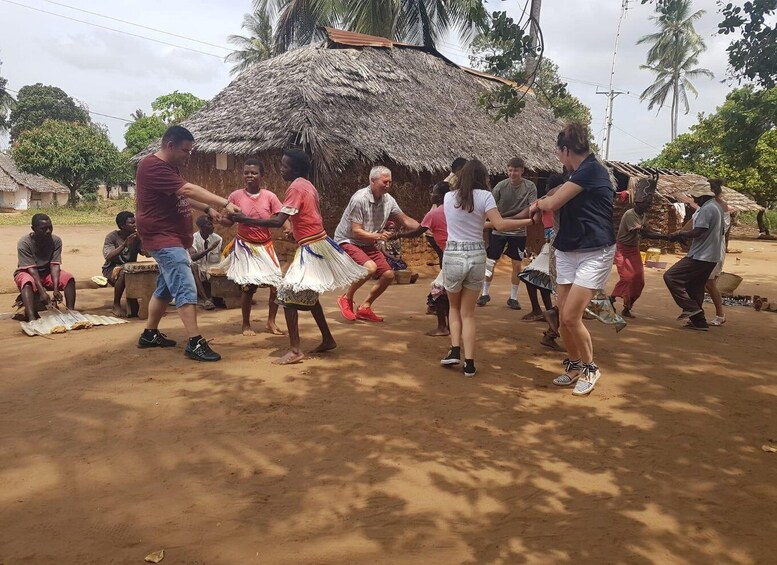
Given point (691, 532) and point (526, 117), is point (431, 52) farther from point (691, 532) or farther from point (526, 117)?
point (691, 532)

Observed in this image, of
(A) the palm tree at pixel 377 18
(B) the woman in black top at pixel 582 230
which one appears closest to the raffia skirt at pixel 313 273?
(B) the woman in black top at pixel 582 230

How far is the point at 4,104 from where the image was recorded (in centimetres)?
4169

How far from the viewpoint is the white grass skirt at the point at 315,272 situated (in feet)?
15.0

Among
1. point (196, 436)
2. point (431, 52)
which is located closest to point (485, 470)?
point (196, 436)

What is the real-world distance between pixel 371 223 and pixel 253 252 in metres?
1.18

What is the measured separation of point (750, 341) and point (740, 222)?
85.3 ft

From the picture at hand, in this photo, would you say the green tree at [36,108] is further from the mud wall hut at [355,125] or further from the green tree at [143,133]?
the mud wall hut at [355,125]

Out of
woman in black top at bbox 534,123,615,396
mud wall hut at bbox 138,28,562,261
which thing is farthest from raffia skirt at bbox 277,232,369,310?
mud wall hut at bbox 138,28,562,261

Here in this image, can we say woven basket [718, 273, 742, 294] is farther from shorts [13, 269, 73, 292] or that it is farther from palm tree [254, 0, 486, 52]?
palm tree [254, 0, 486, 52]

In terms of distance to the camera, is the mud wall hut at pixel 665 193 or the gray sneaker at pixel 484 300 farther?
the mud wall hut at pixel 665 193

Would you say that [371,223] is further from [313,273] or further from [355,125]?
[355,125]

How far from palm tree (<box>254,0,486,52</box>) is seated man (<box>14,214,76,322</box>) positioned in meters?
15.4

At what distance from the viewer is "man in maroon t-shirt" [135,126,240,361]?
466cm

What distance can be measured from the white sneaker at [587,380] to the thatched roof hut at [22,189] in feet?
129
